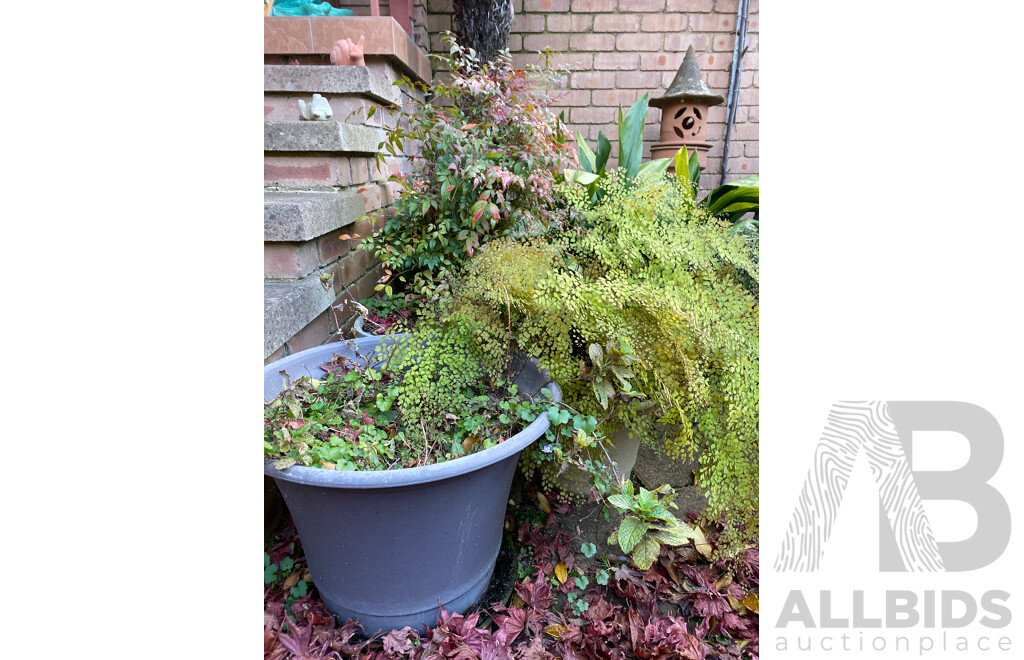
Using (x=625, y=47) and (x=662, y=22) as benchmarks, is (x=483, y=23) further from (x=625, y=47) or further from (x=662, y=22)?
(x=662, y=22)

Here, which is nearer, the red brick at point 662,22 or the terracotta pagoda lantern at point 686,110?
the terracotta pagoda lantern at point 686,110

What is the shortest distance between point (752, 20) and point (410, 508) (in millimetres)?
3554

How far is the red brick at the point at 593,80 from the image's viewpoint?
10.4ft

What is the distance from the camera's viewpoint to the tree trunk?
8.20 ft

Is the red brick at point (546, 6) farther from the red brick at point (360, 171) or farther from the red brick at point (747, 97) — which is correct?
the red brick at point (360, 171)

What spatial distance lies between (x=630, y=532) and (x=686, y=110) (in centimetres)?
264

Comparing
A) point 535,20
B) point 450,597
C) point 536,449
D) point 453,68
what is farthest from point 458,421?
point 535,20

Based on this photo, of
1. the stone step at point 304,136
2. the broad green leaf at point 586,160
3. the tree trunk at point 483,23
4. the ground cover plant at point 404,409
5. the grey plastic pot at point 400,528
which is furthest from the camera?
the tree trunk at point 483,23

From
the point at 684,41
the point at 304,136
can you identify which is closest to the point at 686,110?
the point at 684,41

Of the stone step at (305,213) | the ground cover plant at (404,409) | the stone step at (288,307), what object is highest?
the stone step at (305,213)

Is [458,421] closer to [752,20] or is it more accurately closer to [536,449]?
[536,449]

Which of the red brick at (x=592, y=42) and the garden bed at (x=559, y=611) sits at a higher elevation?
the red brick at (x=592, y=42)

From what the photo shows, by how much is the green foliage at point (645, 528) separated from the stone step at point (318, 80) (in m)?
1.58

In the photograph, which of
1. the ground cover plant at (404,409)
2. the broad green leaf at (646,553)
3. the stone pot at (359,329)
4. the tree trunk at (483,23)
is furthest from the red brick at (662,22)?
the broad green leaf at (646,553)
